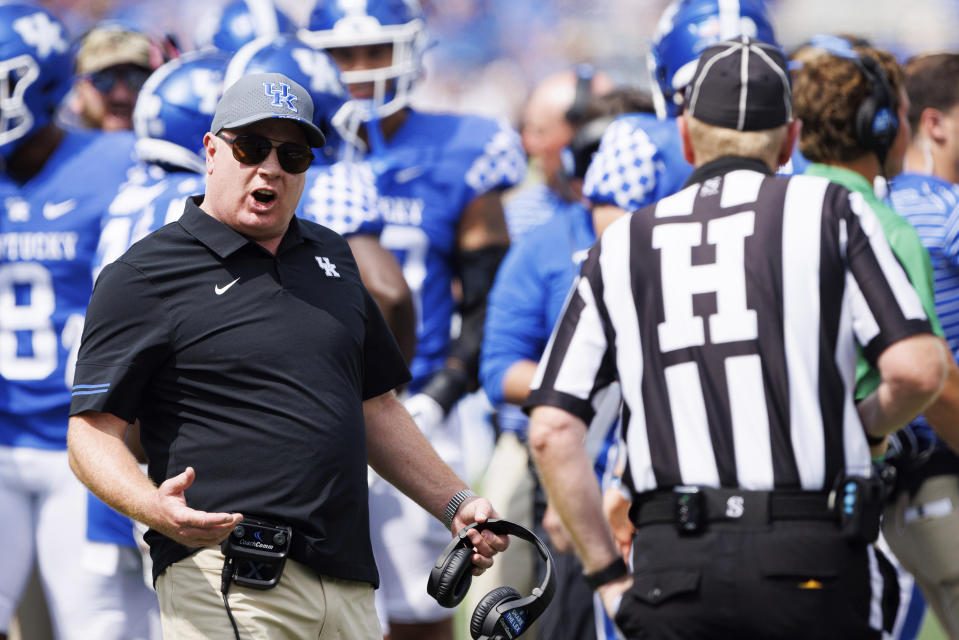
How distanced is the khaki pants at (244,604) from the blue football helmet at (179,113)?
1755 millimetres

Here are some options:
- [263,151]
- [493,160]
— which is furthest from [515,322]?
[263,151]

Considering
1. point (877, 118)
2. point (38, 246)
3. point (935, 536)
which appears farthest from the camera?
point (38, 246)

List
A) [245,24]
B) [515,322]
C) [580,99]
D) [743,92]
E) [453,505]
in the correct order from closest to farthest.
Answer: [453,505], [743,92], [515,322], [245,24], [580,99]

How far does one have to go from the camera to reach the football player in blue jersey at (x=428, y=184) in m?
5.54

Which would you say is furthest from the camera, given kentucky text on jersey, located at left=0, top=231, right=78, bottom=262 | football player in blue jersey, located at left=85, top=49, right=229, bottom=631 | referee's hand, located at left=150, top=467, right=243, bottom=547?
kentucky text on jersey, located at left=0, top=231, right=78, bottom=262

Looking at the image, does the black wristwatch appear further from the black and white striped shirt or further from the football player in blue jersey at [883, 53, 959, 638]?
the football player in blue jersey at [883, 53, 959, 638]

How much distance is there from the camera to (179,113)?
4.36 m

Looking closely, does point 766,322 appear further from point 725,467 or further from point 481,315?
point 481,315

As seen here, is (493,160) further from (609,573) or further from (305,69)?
(609,573)

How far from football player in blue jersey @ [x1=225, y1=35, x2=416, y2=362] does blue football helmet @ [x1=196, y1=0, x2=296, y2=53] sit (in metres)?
1.46

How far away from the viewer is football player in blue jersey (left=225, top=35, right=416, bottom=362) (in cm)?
438

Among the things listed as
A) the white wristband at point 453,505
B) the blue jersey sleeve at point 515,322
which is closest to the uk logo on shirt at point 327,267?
the white wristband at point 453,505

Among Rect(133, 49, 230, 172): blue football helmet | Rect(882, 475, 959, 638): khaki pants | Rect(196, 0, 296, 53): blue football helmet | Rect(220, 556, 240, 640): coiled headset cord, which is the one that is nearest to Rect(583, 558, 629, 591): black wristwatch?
Rect(220, 556, 240, 640): coiled headset cord

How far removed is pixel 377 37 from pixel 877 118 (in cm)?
237
